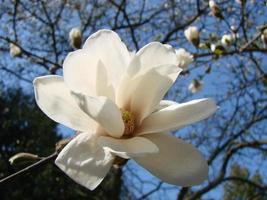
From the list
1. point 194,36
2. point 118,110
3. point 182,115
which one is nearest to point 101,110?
point 118,110

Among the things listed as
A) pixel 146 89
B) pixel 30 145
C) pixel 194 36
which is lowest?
pixel 30 145

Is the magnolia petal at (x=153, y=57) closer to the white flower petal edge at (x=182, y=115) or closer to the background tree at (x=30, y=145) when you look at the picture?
the white flower petal edge at (x=182, y=115)

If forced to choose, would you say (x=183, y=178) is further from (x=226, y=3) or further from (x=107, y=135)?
(x=226, y=3)

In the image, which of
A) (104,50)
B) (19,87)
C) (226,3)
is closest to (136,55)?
(104,50)

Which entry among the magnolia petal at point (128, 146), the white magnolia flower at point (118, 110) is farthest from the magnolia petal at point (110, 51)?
the magnolia petal at point (128, 146)

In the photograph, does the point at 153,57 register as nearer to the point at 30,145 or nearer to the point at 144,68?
the point at 144,68

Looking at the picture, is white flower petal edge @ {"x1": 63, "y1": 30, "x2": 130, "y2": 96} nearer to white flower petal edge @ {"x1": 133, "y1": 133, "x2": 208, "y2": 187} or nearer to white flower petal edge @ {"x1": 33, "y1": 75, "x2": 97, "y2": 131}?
white flower petal edge @ {"x1": 33, "y1": 75, "x2": 97, "y2": 131}
